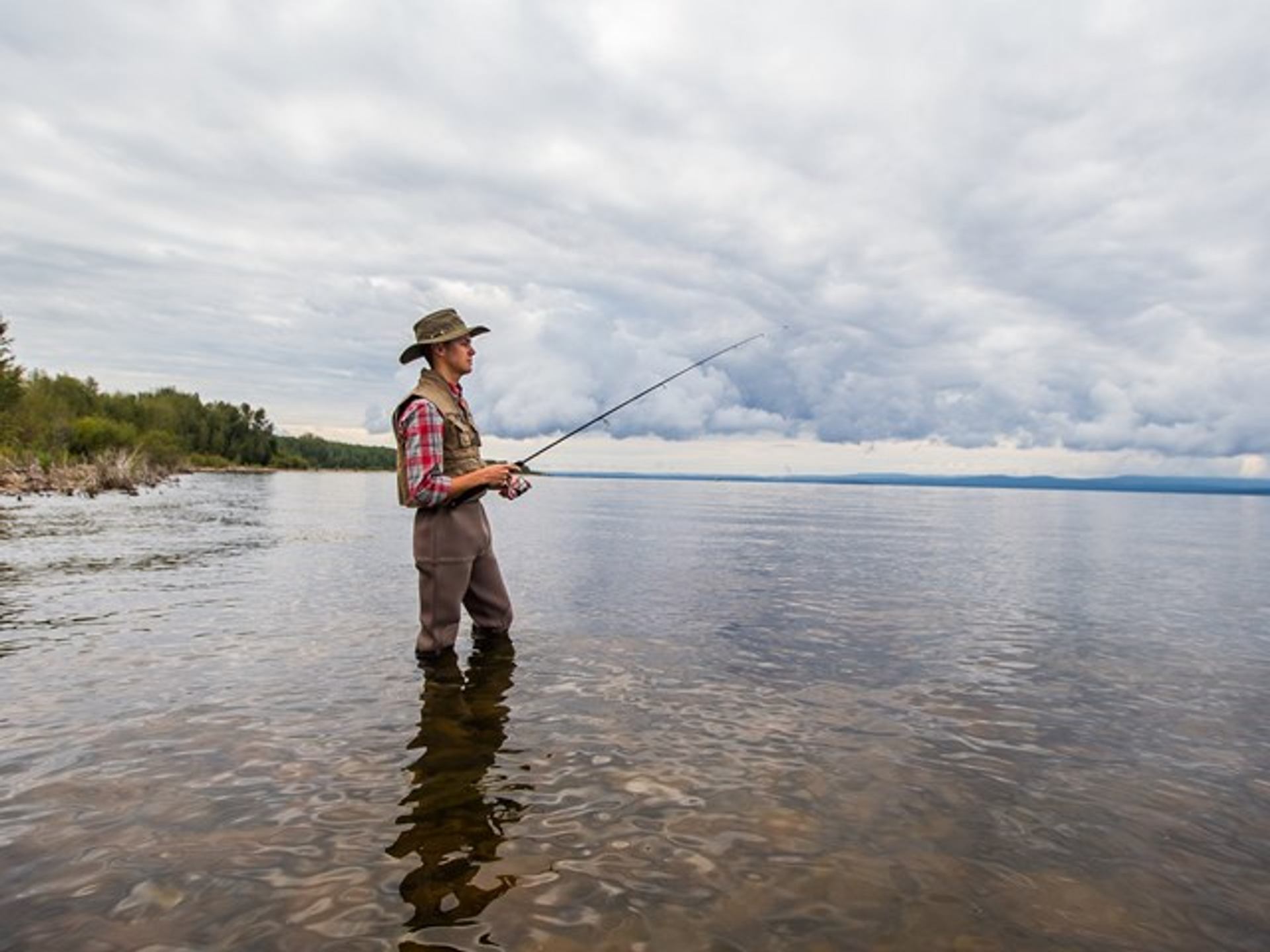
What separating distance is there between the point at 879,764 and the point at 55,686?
851 cm

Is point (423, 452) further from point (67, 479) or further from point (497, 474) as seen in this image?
point (67, 479)

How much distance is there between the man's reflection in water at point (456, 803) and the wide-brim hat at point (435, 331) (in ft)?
12.6

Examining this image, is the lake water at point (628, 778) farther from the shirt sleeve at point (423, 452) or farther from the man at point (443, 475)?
the shirt sleeve at point (423, 452)

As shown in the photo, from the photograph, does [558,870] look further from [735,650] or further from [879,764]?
[735,650]

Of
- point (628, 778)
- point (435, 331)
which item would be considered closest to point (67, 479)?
point (435, 331)

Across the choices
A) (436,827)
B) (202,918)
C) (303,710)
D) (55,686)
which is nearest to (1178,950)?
(436,827)

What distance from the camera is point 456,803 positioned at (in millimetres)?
5262

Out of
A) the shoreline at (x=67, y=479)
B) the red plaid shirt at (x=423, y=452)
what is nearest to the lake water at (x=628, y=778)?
the red plaid shirt at (x=423, y=452)

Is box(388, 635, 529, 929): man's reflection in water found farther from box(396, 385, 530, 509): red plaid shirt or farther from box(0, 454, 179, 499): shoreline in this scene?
box(0, 454, 179, 499): shoreline

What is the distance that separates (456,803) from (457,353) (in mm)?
5306

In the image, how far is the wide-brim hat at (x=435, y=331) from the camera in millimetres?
8672

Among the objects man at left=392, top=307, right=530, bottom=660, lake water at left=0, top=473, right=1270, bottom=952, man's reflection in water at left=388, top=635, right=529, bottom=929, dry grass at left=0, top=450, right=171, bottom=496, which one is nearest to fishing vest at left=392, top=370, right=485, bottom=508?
man at left=392, top=307, right=530, bottom=660

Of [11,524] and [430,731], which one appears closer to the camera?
[430,731]

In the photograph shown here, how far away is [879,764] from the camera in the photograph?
6328mm
